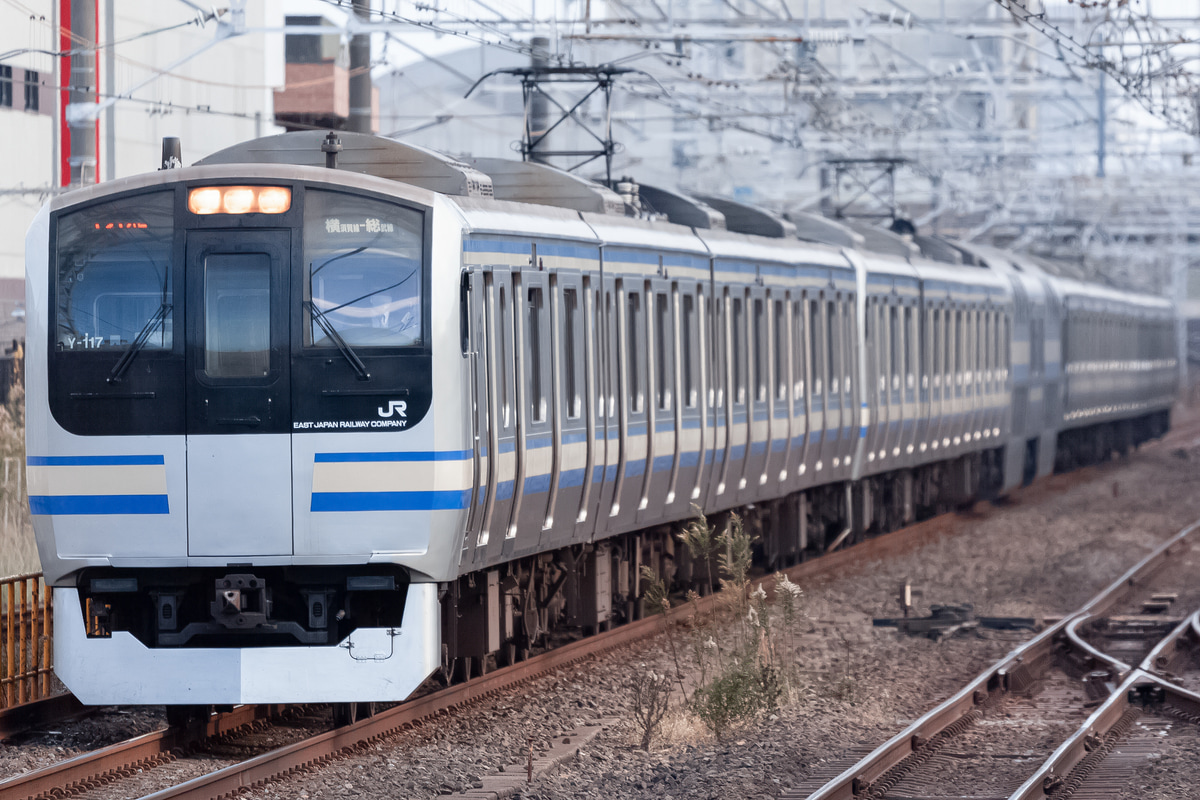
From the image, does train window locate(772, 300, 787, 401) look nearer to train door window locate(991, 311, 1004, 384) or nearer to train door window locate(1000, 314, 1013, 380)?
train door window locate(991, 311, 1004, 384)

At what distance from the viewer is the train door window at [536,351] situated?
11.0 metres

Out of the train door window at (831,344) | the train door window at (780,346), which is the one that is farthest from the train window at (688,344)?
the train door window at (831,344)

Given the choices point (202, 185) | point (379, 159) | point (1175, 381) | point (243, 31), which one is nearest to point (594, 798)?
point (202, 185)

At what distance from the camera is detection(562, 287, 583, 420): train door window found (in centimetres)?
1158

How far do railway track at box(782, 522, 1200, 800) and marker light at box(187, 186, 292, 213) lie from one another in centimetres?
364

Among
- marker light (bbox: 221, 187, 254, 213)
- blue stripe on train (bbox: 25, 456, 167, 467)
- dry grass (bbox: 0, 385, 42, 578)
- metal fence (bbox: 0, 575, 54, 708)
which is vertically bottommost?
metal fence (bbox: 0, 575, 54, 708)

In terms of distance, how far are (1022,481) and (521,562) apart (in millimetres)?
17979

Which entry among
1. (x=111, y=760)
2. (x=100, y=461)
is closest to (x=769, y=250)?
(x=100, y=461)

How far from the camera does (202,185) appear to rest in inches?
370

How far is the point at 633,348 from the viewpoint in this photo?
12.8 meters

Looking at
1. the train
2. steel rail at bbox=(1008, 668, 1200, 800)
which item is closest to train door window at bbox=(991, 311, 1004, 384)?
steel rail at bbox=(1008, 668, 1200, 800)

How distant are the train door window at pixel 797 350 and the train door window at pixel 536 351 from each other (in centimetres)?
611

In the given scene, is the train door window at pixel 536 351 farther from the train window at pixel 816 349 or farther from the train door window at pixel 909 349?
the train door window at pixel 909 349

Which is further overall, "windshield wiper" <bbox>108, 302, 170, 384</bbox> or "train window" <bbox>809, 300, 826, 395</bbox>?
"train window" <bbox>809, 300, 826, 395</bbox>
